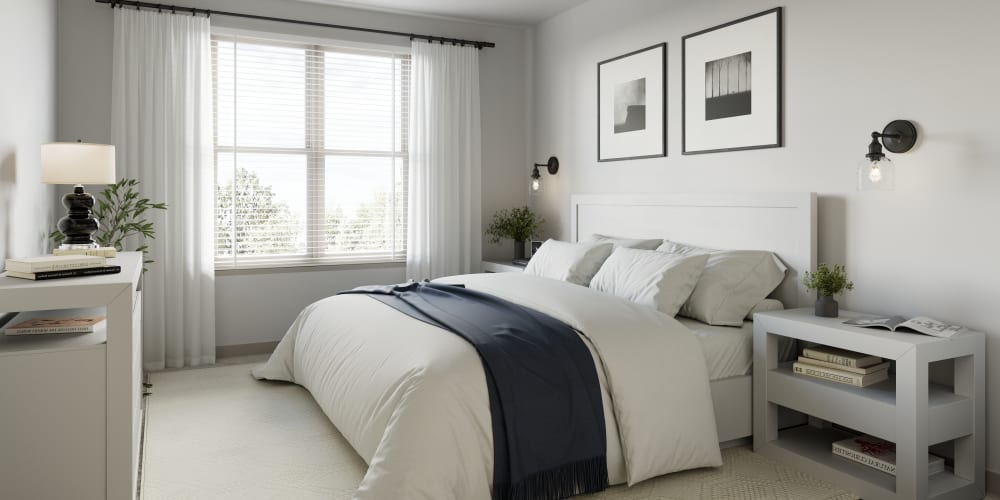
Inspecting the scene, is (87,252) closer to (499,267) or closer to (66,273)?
(66,273)

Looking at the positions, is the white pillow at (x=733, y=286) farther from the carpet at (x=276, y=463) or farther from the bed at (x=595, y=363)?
the carpet at (x=276, y=463)

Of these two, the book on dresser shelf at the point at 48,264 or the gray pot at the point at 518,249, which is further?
the gray pot at the point at 518,249

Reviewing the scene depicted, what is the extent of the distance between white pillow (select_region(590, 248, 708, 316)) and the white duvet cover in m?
0.25

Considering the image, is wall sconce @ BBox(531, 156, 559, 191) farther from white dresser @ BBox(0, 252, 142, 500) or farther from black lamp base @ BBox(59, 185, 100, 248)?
white dresser @ BBox(0, 252, 142, 500)

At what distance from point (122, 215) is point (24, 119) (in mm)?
954

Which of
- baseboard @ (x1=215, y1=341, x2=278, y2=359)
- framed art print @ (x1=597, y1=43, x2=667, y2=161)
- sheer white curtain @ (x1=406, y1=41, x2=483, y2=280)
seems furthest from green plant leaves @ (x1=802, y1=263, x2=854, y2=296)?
baseboard @ (x1=215, y1=341, x2=278, y2=359)

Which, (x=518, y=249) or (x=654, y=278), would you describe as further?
(x=518, y=249)

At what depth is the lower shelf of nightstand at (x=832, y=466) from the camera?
8.51 ft

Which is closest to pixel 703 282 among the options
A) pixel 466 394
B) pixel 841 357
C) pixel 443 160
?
pixel 841 357

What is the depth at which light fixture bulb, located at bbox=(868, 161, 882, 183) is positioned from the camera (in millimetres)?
2836

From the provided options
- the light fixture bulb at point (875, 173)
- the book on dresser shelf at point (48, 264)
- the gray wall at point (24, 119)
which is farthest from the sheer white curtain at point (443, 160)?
the light fixture bulb at point (875, 173)

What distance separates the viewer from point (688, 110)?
4160 millimetres

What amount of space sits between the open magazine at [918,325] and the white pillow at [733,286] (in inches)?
22.4

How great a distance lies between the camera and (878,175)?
2.83 metres
